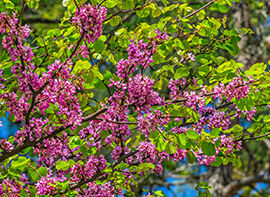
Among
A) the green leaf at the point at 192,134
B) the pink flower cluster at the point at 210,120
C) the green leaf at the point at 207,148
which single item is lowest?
the green leaf at the point at 207,148

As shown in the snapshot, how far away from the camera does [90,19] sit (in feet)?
8.23

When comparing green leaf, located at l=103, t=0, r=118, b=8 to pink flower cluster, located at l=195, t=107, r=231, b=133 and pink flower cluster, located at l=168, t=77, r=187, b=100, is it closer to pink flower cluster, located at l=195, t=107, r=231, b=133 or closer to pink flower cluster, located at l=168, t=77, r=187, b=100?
pink flower cluster, located at l=168, t=77, r=187, b=100

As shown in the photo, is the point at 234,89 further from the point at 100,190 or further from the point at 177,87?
the point at 100,190

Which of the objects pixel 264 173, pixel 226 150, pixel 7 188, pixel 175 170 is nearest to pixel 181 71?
pixel 226 150

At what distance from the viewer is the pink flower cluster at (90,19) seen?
2.49 m

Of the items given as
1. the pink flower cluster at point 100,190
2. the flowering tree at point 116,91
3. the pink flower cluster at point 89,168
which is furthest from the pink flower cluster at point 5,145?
the pink flower cluster at point 100,190

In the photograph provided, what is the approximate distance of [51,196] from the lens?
3082 millimetres

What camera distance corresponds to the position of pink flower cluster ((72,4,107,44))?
2.49 meters

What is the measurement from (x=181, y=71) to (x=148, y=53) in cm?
33

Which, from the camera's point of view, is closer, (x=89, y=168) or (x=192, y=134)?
(x=192, y=134)

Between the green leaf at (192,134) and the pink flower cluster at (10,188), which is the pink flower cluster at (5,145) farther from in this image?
the green leaf at (192,134)

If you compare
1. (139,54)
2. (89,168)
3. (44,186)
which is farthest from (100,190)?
(139,54)

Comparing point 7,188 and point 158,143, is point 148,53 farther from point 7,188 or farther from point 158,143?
point 7,188

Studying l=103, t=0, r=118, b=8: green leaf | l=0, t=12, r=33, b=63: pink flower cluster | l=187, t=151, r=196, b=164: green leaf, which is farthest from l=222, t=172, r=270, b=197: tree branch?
l=0, t=12, r=33, b=63: pink flower cluster
